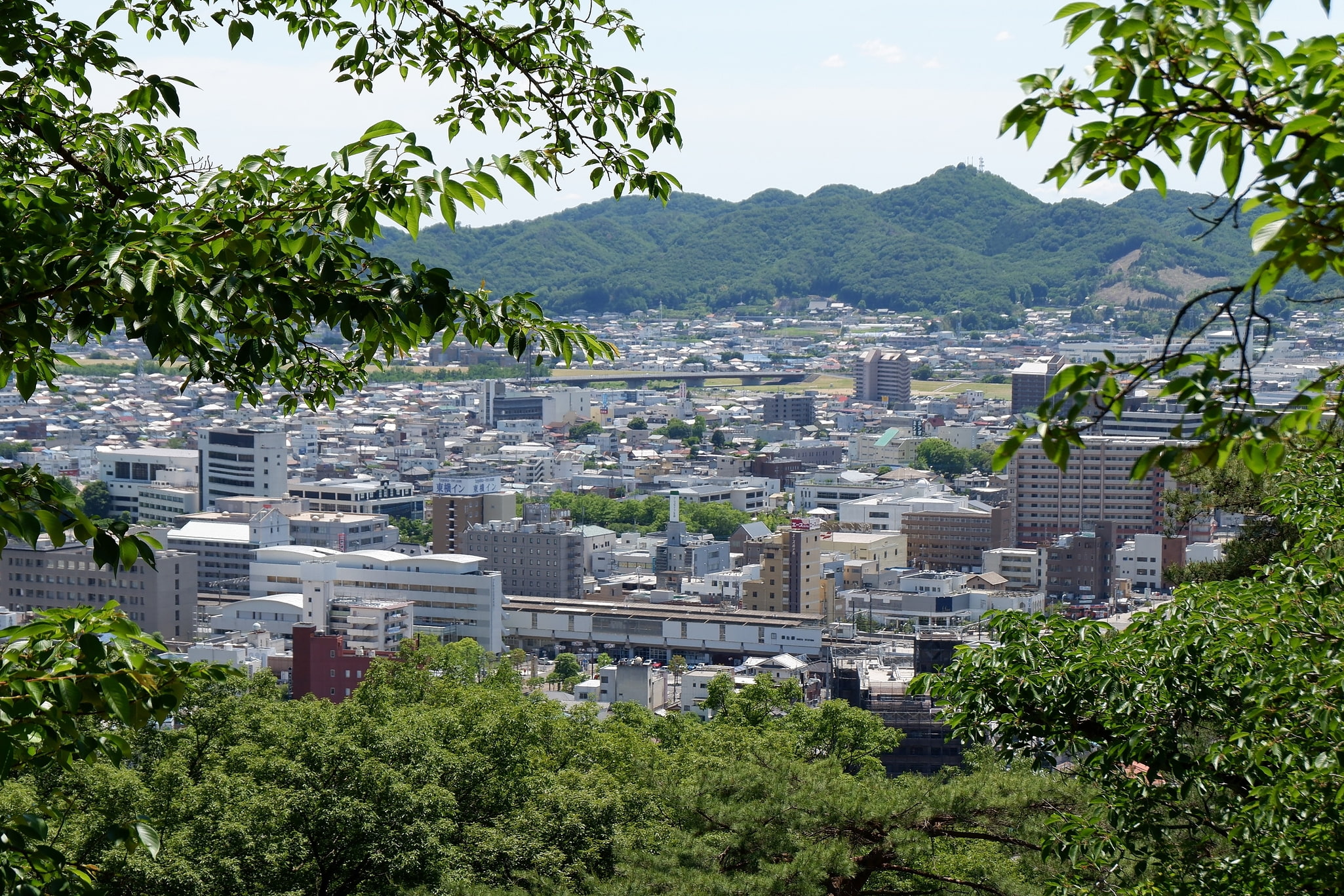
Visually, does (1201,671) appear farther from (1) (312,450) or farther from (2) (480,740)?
(1) (312,450)

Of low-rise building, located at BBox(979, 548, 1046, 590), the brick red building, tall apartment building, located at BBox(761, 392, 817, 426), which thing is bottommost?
low-rise building, located at BBox(979, 548, 1046, 590)

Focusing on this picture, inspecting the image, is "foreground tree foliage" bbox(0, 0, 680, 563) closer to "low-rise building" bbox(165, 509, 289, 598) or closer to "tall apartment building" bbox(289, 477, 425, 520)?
"low-rise building" bbox(165, 509, 289, 598)

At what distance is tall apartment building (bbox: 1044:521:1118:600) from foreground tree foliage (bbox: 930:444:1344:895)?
81.5 feet

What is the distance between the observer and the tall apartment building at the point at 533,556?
27.9m

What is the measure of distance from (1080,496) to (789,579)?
989 centimetres

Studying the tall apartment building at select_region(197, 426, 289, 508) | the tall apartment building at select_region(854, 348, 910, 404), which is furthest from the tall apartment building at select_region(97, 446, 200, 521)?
the tall apartment building at select_region(854, 348, 910, 404)

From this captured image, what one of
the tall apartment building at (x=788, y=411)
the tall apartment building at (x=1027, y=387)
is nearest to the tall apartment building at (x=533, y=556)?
the tall apartment building at (x=1027, y=387)

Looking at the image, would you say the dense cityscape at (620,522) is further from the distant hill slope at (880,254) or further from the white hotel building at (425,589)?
the distant hill slope at (880,254)

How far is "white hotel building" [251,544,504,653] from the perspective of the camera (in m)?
21.7

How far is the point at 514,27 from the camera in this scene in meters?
→ 2.69

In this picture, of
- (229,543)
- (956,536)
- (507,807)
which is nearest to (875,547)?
(956,536)

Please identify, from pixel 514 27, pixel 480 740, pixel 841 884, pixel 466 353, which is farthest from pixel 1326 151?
pixel 466 353

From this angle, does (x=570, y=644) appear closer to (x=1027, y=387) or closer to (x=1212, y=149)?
(x=1212, y=149)

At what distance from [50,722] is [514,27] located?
1539mm
